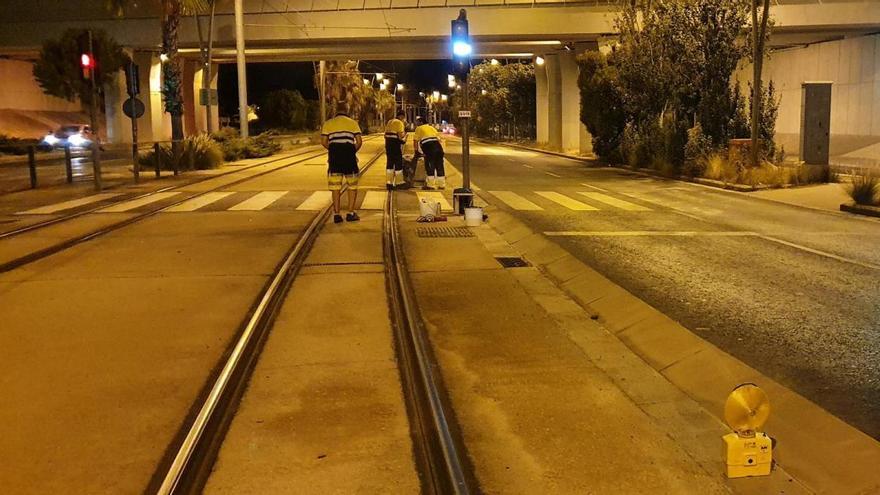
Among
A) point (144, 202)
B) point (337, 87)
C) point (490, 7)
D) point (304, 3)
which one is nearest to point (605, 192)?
point (144, 202)

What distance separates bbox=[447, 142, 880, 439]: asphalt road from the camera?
666 cm

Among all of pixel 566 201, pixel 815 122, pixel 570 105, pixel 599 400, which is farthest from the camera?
pixel 570 105

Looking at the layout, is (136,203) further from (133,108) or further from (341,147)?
(133,108)

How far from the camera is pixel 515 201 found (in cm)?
1856

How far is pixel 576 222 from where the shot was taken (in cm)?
1500

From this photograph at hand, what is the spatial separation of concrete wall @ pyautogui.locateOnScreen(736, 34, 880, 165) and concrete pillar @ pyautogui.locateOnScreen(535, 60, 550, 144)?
49.5ft

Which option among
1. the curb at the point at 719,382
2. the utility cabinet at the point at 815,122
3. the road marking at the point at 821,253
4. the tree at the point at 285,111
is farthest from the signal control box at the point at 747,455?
the tree at the point at 285,111

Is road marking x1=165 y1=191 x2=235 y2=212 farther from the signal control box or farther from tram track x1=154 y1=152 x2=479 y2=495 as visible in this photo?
the signal control box

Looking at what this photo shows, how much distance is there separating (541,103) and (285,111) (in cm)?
4292

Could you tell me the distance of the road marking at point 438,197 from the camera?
54.4 feet

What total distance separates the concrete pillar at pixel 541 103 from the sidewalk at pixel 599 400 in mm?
44604

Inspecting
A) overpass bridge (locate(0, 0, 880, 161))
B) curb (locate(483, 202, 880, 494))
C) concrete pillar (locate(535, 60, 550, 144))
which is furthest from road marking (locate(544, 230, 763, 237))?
concrete pillar (locate(535, 60, 550, 144))

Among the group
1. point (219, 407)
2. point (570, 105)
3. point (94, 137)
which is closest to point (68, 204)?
point (94, 137)

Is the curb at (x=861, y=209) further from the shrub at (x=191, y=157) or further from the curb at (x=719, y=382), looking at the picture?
the shrub at (x=191, y=157)
